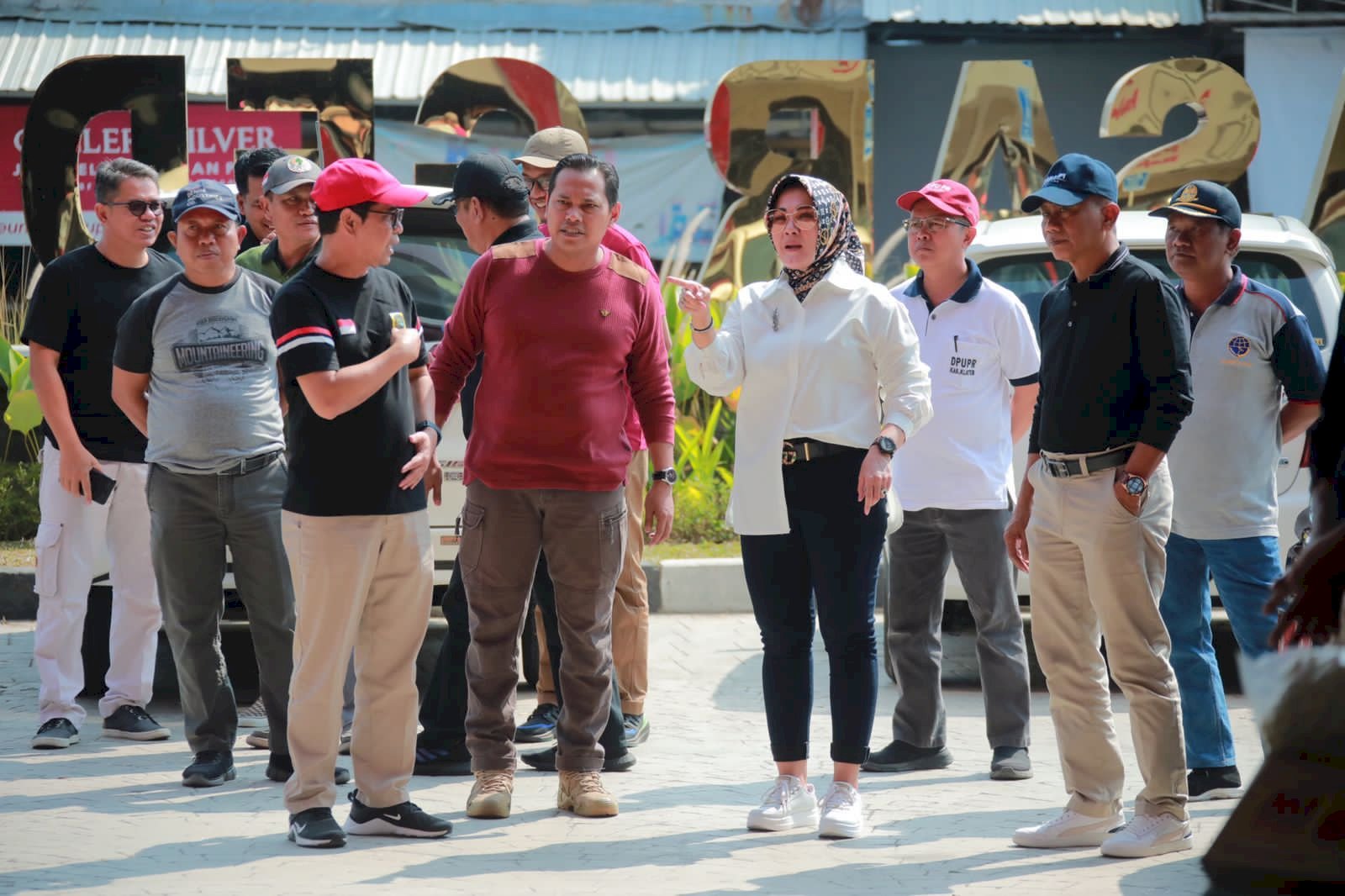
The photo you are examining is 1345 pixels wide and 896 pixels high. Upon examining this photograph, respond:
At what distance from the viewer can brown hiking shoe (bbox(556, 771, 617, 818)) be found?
5516 millimetres

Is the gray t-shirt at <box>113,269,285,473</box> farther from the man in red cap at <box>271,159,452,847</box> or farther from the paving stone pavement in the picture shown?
the paving stone pavement

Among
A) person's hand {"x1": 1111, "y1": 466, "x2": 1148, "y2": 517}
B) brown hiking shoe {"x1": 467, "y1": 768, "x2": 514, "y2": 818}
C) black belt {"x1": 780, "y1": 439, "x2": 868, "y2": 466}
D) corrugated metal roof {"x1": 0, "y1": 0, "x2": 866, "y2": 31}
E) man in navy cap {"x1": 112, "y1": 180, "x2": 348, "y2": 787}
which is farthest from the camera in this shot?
corrugated metal roof {"x1": 0, "y1": 0, "x2": 866, "y2": 31}

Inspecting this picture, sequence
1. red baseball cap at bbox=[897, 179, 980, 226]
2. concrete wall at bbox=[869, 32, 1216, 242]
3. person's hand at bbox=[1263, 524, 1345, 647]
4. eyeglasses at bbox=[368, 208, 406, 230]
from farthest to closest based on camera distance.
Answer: concrete wall at bbox=[869, 32, 1216, 242] < red baseball cap at bbox=[897, 179, 980, 226] < eyeglasses at bbox=[368, 208, 406, 230] < person's hand at bbox=[1263, 524, 1345, 647]

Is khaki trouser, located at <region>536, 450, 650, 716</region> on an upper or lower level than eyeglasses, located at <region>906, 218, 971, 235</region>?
lower

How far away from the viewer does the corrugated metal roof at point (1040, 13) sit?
595 inches

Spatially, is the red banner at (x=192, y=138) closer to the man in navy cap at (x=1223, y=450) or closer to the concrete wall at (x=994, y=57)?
the concrete wall at (x=994, y=57)

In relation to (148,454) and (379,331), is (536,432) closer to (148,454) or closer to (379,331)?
(379,331)

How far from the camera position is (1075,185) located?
514 cm

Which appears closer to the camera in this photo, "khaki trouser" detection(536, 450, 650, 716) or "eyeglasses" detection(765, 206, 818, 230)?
"eyeglasses" detection(765, 206, 818, 230)

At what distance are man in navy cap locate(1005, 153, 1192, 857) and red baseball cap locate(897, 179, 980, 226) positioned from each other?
1021 millimetres

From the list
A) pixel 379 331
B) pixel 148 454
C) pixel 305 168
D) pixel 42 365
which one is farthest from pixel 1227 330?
pixel 42 365

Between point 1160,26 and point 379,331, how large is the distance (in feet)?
38.4

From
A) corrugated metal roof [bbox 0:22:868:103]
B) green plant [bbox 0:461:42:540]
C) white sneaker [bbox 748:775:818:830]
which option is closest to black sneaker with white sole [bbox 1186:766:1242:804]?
white sneaker [bbox 748:775:818:830]

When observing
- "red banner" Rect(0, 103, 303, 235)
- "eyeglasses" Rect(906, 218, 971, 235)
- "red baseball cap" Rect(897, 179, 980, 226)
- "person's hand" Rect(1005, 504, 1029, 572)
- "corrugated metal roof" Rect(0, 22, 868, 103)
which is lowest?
"person's hand" Rect(1005, 504, 1029, 572)
